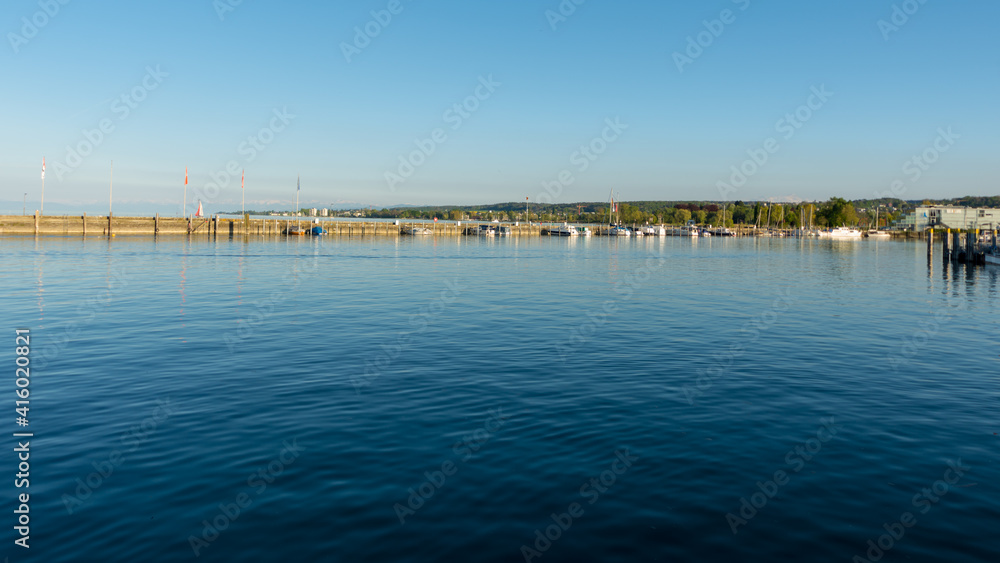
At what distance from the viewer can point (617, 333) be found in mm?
27234

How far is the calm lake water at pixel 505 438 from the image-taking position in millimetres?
9289

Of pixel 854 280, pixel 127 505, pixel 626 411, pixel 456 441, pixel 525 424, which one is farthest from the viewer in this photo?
pixel 854 280

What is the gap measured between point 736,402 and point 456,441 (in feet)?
25.1

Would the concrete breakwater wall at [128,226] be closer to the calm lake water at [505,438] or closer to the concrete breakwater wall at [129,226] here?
the concrete breakwater wall at [129,226]

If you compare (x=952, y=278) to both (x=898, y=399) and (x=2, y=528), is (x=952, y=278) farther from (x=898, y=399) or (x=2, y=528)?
(x=2, y=528)

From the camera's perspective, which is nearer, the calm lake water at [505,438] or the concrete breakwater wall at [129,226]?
the calm lake water at [505,438]

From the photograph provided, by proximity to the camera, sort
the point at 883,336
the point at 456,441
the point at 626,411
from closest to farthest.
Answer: the point at 456,441 → the point at 626,411 → the point at 883,336

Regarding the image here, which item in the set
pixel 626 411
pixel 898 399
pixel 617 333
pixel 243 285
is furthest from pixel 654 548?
pixel 243 285

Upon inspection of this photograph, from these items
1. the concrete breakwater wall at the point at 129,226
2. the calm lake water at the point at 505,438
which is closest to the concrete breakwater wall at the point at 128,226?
the concrete breakwater wall at the point at 129,226

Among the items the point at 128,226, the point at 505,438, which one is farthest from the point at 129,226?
the point at 505,438

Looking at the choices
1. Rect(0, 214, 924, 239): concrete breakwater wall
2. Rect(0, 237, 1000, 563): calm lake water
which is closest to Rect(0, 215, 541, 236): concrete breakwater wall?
Rect(0, 214, 924, 239): concrete breakwater wall

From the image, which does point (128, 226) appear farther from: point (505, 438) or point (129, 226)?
point (505, 438)

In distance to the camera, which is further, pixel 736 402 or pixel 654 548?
pixel 736 402

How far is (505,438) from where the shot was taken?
13367 mm
